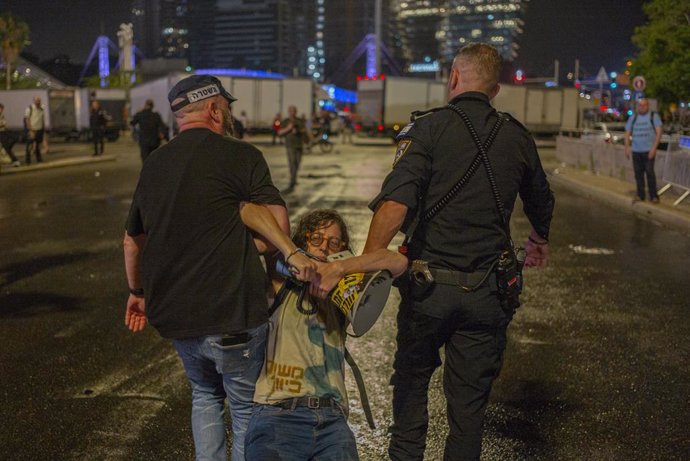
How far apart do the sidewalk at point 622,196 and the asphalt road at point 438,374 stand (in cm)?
220

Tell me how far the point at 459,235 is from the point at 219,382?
1179 millimetres

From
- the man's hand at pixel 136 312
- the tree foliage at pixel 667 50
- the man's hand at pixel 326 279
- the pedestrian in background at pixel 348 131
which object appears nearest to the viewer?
the man's hand at pixel 326 279

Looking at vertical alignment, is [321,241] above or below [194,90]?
below

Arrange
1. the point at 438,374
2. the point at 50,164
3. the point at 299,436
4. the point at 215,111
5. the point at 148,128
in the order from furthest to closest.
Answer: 1. the point at 50,164
2. the point at 148,128
3. the point at 438,374
4. the point at 215,111
5. the point at 299,436

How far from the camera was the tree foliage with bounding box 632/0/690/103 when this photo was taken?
24.9 metres

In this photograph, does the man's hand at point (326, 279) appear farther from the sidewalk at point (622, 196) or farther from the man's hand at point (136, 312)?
the sidewalk at point (622, 196)

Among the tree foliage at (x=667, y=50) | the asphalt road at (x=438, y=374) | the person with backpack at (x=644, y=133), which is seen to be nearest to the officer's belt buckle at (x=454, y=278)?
the asphalt road at (x=438, y=374)

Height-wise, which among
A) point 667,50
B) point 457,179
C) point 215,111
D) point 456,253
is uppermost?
point 667,50

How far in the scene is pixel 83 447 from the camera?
4016 mm

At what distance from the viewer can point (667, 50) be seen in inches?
1008

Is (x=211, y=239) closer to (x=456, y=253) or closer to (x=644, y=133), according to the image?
(x=456, y=253)

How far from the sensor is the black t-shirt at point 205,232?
9.30 feet

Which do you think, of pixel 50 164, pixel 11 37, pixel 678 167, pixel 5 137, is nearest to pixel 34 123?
pixel 50 164

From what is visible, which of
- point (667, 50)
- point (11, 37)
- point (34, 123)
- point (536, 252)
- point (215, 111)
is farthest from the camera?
point (11, 37)
